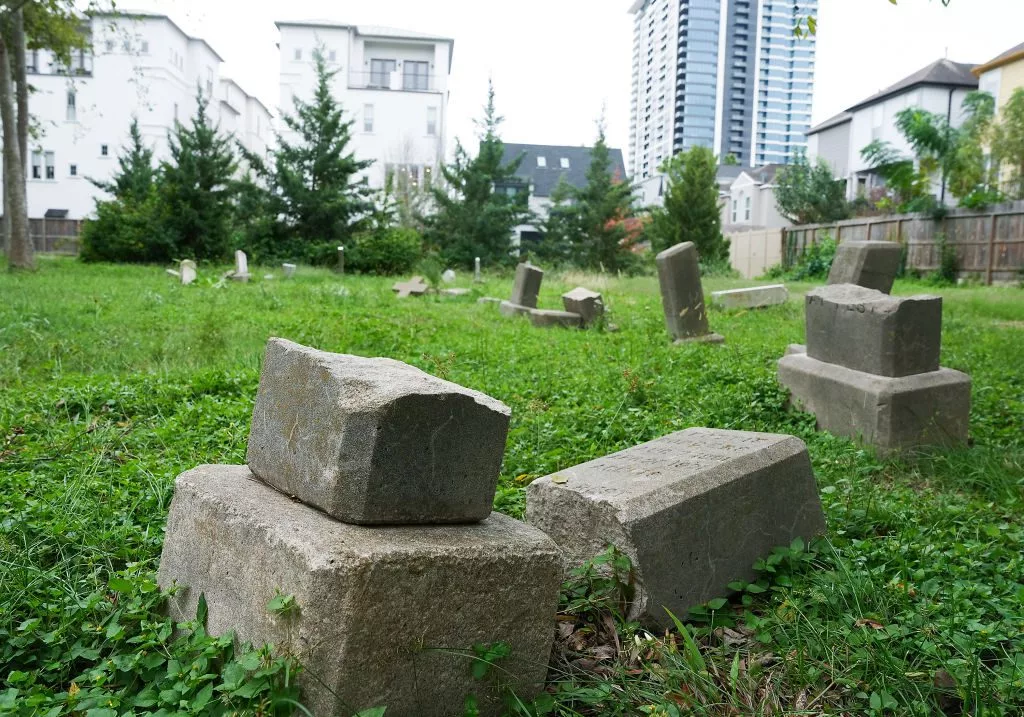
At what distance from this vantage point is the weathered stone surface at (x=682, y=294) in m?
11.2

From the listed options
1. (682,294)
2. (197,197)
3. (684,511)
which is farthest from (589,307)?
(197,197)

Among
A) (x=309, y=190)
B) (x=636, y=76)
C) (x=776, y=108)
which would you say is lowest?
(x=309, y=190)

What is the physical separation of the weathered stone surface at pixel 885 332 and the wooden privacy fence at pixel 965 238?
1806 cm

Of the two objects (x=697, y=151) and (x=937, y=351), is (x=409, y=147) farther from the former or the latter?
(x=937, y=351)

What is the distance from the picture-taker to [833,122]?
47875mm

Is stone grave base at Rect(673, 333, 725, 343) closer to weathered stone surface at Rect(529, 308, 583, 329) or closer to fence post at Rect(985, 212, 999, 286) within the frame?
weathered stone surface at Rect(529, 308, 583, 329)

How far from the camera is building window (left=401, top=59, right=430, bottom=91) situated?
54484mm

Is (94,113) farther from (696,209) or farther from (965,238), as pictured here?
(965,238)

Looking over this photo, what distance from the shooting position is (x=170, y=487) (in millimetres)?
4027

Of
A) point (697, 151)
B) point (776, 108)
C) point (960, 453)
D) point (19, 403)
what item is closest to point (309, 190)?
point (697, 151)

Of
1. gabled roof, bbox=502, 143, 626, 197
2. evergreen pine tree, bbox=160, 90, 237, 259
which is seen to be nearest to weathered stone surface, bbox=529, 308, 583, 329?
evergreen pine tree, bbox=160, 90, 237, 259

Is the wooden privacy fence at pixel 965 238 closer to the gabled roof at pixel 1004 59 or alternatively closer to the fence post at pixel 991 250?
the fence post at pixel 991 250

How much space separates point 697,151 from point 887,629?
30.8 m

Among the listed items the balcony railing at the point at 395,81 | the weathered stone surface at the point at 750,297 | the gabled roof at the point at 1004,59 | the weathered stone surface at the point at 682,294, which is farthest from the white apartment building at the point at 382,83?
the weathered stone surface at the point at 682,294
